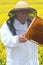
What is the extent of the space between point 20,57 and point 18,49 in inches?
4.9

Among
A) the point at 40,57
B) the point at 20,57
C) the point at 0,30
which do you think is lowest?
the point at 40,57

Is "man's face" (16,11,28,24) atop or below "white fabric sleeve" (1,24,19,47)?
atop

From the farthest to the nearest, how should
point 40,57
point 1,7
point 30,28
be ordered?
point 1,7 → point 40,57 → point 30,28

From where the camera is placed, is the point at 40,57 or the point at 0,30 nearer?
the point at 0,30

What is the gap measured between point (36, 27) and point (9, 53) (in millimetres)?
650

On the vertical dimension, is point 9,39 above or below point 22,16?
below

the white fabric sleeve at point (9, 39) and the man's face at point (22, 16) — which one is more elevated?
the man's face at point (22, 16)

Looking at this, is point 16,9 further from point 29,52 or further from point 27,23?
point 29,52

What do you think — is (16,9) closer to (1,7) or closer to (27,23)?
(27,23)

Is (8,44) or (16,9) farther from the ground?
(16,9)

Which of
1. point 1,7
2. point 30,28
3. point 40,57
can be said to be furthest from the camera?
point 1,7

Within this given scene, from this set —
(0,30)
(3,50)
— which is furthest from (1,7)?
(0,30)

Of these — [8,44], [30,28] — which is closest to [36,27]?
[30,28]

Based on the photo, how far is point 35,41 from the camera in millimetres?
5863
